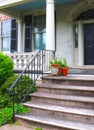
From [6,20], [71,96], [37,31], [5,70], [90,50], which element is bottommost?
[71,96]

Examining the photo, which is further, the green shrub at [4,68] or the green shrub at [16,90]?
the green shrub at [4,68]

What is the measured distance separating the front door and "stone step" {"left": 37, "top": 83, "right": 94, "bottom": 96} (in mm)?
4257

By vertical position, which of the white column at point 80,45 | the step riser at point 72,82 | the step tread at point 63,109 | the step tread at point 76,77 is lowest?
the step tread at point 63,109

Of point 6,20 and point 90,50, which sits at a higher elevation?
point 6,20

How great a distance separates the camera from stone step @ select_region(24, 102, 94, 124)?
459 cm

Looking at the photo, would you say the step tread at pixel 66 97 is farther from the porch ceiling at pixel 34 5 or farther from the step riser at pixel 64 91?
the porch ceiling at pixel 34 5

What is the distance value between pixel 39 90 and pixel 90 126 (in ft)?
7.50

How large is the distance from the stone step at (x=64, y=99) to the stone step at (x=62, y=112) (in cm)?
14

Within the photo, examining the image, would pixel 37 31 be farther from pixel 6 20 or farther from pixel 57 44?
pixel 6 20

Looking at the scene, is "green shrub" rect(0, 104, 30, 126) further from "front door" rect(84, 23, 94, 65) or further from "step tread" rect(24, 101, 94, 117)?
"front door" rect(84, 23, 94, 65)

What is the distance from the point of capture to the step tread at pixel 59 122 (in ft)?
14.1

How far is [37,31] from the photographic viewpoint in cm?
1167


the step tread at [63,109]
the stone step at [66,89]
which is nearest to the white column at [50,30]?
the stone step at [66,89]

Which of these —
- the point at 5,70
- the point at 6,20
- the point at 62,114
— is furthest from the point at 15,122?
the point at 6,20
